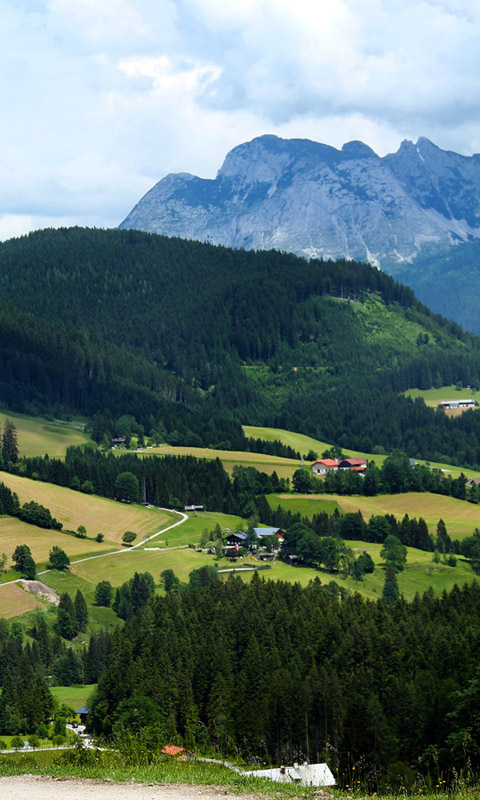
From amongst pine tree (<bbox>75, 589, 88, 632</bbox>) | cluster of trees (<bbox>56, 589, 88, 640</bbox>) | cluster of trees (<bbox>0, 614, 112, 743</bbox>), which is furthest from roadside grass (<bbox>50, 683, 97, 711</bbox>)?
pine tree (<bbox>75, 589, 88, 632</bbox>)

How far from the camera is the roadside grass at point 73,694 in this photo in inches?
5054

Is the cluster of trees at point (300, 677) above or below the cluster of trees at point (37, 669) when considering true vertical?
above

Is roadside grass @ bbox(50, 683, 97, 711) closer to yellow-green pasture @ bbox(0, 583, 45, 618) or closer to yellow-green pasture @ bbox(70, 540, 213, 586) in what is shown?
yellow-green pasture @ bbox(0, 583, 45, 618)

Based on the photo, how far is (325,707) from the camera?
301 feet

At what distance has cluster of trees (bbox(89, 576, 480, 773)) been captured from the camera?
83.4m

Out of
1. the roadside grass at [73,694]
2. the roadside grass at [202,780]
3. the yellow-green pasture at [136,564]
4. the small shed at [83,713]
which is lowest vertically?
the roadside grass at [73,694]

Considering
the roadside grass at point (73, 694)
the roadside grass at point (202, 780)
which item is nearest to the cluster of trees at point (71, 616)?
the roadside grass at point (73, 694)

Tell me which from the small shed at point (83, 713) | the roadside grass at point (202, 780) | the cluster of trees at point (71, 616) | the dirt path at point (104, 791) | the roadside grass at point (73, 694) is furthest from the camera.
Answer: the cluster of trees at point (71, 616)

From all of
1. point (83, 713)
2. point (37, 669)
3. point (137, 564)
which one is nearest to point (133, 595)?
point (137, 564)

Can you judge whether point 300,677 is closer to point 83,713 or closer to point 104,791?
point 83,713

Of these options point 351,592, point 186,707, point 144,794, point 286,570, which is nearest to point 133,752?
point 144,794

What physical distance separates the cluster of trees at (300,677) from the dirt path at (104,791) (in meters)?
24.8

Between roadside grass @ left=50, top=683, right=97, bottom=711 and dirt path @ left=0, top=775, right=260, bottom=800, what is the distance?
84947 millimetres

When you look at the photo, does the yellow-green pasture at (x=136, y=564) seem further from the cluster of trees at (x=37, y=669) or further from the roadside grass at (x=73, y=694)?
the roadside grass at (x=73, y=694)
